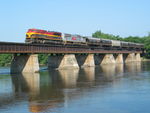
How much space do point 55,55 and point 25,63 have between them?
19822 mm

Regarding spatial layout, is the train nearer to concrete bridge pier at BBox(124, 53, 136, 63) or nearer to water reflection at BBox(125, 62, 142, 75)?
water reflection at BBox(125, 62, 142, 75)

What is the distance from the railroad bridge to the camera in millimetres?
59144

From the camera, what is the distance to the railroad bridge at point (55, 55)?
59.1m

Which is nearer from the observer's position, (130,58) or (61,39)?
(61,39)

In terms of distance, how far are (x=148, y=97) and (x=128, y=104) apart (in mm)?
4194

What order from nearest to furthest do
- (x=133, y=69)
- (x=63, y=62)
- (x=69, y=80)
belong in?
(x=69, y=80) < (x=133, y=69) < (x=63, y=62)

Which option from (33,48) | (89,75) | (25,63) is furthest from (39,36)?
(89,75)

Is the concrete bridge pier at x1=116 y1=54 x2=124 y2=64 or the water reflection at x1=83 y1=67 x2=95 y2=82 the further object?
the concrete bridge pier at x1=116 y1=54 x2=124 y2=64

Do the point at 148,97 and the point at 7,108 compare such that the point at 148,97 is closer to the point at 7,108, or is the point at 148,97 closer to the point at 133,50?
the point at 7,108

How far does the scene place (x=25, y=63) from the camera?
61406 mm

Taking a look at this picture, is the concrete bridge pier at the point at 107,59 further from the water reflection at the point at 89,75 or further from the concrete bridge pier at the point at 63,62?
the water reflection at the point at 89,75

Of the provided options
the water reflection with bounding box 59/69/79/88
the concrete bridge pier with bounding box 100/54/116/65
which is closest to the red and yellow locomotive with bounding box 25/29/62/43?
the water reflection with bounding box 59/69/79/88

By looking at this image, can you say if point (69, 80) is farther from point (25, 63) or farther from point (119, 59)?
point (119, 59)

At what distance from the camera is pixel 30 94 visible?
115 feet
